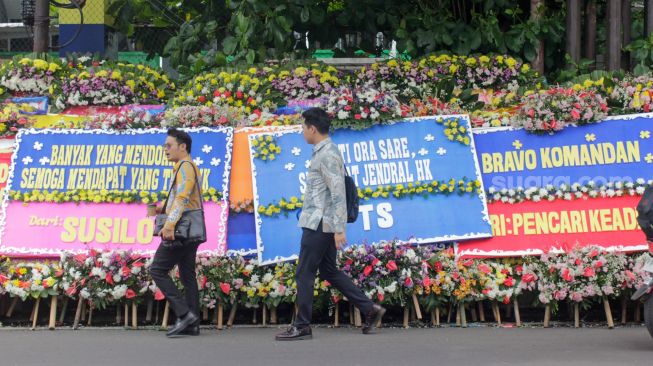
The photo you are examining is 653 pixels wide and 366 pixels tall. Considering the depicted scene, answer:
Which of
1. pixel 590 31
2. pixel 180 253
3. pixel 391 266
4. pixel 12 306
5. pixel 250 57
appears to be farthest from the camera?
pixel 590 31

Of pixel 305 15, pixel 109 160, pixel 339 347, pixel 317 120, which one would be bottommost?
pixel 339 347

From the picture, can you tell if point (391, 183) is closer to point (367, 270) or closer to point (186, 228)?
point (367, 270)

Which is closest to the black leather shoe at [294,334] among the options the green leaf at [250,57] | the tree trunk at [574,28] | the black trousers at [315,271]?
the black trousers at [315,271]

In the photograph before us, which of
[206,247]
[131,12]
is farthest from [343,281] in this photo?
[131,12]

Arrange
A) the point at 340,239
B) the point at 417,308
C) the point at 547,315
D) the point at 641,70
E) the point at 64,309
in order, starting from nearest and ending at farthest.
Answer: the point at 340,239 → the point at 417,308 → the point at 547,315 → the point at 64,309 → the point at 641,70

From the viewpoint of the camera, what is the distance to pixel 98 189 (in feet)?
30.6

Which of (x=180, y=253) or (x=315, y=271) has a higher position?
(x=180, y=253)

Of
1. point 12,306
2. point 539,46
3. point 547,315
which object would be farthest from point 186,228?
point 539,46

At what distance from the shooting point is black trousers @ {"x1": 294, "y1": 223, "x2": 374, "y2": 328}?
789cm

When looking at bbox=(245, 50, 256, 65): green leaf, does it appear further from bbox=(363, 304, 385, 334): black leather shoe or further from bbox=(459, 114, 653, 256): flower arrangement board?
bbox=(363, 304, 385, 334): black leather shoe

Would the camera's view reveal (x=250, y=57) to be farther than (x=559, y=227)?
Yes

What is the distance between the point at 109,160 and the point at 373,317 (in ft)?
9.49

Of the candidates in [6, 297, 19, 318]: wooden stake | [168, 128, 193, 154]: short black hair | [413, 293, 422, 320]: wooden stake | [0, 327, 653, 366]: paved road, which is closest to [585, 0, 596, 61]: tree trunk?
[0, 327, 653, 366]: paved road

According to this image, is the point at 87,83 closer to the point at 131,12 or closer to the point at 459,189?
the point at 131,12
